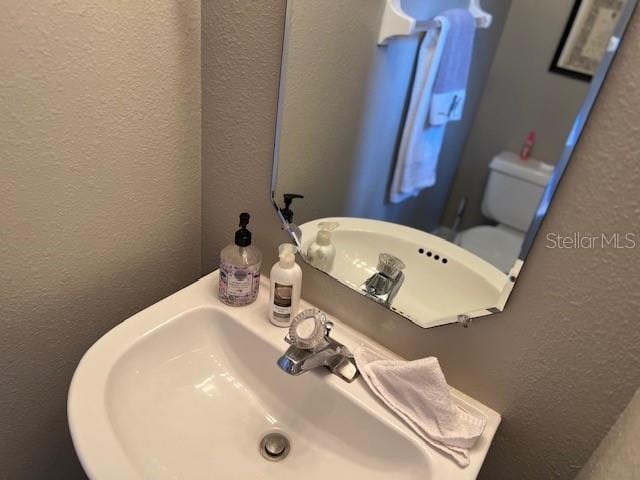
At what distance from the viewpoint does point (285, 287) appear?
0.88m

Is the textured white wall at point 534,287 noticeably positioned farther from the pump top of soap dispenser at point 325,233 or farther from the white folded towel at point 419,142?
the white folded towel at point 419,142

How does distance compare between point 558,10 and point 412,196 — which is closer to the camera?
point 558,10

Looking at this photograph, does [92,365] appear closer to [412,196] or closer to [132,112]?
[132,112]

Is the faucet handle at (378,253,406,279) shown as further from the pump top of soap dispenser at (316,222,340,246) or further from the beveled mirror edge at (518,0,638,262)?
the beveled mirror edge at (518,0,638,262)

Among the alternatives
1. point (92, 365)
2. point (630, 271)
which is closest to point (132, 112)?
point (92, 365)

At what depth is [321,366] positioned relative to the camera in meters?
0.85

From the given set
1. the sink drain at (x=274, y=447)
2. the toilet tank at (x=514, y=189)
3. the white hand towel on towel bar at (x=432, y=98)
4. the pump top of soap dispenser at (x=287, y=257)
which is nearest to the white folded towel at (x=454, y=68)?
the white hand towel on towel bar at (x=432, y=98)

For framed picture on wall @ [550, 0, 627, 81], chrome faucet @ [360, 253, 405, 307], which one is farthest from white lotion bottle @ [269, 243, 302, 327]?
framed picture on wall @ [550, 0, 627, 81]

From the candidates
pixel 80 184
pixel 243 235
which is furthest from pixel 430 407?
pixel 80 184

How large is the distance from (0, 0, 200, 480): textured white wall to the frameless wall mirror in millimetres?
228

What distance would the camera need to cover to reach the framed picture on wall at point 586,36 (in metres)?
0.55

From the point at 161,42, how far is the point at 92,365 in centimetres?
56

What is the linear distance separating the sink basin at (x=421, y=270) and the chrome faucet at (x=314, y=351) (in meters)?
0.12

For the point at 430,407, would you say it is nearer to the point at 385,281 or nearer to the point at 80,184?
the point at 385,281
